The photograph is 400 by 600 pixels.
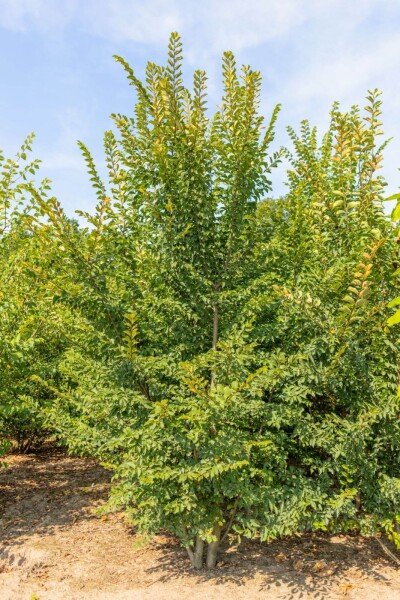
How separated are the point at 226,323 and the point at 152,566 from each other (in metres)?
2.85

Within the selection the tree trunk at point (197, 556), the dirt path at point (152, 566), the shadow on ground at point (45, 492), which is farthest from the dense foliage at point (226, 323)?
the shadow on ground at point (45, 492)

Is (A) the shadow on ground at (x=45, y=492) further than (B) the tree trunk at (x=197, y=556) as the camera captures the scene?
Yes

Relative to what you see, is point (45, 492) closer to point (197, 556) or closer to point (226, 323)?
point (197, 556)

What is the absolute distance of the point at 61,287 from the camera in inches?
155

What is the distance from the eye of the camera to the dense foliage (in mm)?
3809

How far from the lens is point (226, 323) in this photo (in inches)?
168

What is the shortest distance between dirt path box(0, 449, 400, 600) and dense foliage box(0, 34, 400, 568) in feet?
1.52

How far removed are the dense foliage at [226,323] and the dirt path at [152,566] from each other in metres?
0.46

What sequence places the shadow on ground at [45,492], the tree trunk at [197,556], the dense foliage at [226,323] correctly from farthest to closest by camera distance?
the shadow on ground at [45,492] < the tree trunk at [197,556] < the dense foliage at [226,323]

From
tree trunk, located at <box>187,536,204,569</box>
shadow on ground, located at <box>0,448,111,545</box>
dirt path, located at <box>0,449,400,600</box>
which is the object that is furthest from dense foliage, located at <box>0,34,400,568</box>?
shadow on ground, located at <box>0,448,111,545</box>

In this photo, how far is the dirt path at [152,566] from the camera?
4316 millimetres

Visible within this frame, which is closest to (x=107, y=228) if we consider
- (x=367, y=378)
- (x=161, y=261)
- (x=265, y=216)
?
(x=161, y=261)

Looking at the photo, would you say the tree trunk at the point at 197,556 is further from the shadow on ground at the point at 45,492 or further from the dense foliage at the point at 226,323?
the shadow on ground at the point at 45,492

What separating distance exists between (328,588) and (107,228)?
155 inches
